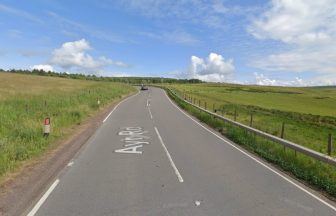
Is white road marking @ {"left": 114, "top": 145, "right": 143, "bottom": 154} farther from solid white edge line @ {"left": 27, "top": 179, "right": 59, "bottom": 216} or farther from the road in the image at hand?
solid white edge line @ {"left": 27, "top": 179, "right": 59, "bottom": 216}

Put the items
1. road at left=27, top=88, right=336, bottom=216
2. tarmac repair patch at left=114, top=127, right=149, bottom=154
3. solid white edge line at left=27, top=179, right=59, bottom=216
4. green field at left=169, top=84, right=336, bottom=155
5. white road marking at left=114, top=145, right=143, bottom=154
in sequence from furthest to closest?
green field at left=169, top=84, right=336, bottom=155 → tarmac repair patch at left=114, top=127, right=149, bottom=154 → white road marking at left=114, top=145, right=143, bottom=154 → road at left=27, top=88, right=336, bottom=216 → solid white edge line at left=27, top=179, right=59, bottom=216

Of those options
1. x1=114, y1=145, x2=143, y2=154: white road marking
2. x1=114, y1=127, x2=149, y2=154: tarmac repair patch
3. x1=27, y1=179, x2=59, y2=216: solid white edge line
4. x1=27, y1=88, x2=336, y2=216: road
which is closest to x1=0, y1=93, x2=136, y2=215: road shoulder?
x1=27, y1=179, x2=59, y2=216: solid white edge line

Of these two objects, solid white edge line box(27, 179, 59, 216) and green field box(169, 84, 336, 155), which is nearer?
solid white edge line box(27, 179, 59, 216)

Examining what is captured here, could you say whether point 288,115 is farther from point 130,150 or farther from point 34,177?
point 34,177

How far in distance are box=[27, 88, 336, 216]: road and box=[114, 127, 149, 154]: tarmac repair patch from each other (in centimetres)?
4

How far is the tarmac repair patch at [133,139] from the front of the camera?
14.7 meters

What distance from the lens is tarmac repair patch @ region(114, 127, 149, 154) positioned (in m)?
14.7

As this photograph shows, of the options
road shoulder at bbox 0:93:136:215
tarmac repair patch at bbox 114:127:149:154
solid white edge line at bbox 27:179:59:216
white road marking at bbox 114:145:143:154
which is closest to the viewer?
solid white edge line at bbox 27:179:59:216

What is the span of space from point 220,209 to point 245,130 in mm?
12693

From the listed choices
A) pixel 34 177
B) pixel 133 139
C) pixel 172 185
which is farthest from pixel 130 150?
pixel 172 185

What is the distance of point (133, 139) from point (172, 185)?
8.57m

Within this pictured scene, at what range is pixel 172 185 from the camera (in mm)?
9445

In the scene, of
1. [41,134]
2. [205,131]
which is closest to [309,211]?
[41,134]

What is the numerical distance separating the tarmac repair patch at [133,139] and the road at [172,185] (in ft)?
0.13
